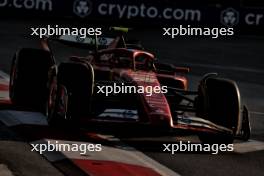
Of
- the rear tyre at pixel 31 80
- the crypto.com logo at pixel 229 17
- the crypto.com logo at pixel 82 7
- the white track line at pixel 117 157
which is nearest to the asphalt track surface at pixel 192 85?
the white track line at pixel 117 157

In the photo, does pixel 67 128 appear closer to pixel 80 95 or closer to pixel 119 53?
pixel 80 95

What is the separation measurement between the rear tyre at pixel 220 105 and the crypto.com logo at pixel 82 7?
20.2 m

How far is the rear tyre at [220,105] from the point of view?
985 centimetres

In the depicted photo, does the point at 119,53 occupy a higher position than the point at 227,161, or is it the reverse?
the point at 119,53

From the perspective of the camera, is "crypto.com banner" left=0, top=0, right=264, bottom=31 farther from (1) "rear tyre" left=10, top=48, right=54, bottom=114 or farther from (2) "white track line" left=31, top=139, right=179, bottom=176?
(2) "white track line" left=31, top=139, right=179, bottom=176

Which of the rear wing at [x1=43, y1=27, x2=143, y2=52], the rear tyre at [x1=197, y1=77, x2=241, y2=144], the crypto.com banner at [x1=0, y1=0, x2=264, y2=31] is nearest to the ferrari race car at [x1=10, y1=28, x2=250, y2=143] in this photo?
the rear tyre at [x1=197, y1=77, x2=241, y2=144]

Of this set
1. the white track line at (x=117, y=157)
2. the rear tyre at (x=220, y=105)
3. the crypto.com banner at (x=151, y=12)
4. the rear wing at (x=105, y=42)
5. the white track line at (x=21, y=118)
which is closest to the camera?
the white track line at (x=117, y=157)

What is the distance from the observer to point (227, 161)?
30.0ft

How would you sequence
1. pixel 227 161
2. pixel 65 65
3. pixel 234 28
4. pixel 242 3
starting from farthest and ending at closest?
pixel 242 3
pixel 234 28
pixel 65 65
pixel 227 161

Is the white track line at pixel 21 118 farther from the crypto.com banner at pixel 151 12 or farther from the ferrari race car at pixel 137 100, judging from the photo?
the crypto.com banner at pixel 151 12

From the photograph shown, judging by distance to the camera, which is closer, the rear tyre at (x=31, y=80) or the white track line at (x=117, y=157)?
the white track line at (x=117, y=157)

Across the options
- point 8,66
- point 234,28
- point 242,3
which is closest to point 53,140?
point 8,66

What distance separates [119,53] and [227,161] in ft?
9.16

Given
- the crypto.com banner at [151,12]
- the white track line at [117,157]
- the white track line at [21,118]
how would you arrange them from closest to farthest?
the white track line at [117,157] < the white track line at [21,118] < the crypto.com banner at [151,12]
